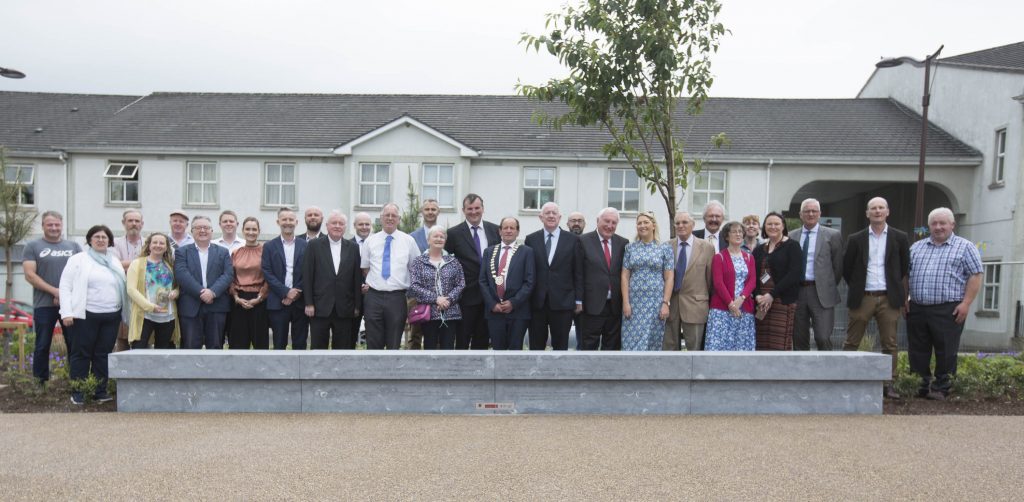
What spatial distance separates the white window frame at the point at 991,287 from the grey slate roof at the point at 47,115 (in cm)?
2969

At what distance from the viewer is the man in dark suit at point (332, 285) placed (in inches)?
302

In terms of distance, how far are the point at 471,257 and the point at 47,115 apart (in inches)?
1131

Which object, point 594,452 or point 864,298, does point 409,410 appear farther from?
point 864,298

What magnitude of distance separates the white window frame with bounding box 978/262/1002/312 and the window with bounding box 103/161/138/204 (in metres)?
26.4

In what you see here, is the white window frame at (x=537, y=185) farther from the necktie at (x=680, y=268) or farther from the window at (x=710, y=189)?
the necktie at (x=680, y=268)

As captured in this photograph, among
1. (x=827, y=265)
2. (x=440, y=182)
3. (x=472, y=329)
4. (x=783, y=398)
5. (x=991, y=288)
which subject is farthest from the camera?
(x=440, y=182)

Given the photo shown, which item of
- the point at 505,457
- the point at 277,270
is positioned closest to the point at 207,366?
the point at 277,270

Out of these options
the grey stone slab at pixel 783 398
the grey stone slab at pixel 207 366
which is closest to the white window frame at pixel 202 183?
the grey stone slab at pixel 207 366

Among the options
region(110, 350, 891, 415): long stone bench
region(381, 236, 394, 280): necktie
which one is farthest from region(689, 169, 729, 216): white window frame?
region(110, 350, 891, 415): long stone bench

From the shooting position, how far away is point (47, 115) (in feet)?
96.6

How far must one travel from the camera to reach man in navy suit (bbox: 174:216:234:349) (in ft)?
24.6

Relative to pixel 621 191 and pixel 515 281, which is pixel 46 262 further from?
pixel 621 191

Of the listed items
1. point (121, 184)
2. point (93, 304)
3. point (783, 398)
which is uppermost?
point (121, 184)

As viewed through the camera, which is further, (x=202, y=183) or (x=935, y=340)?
(x=202, y=183)
